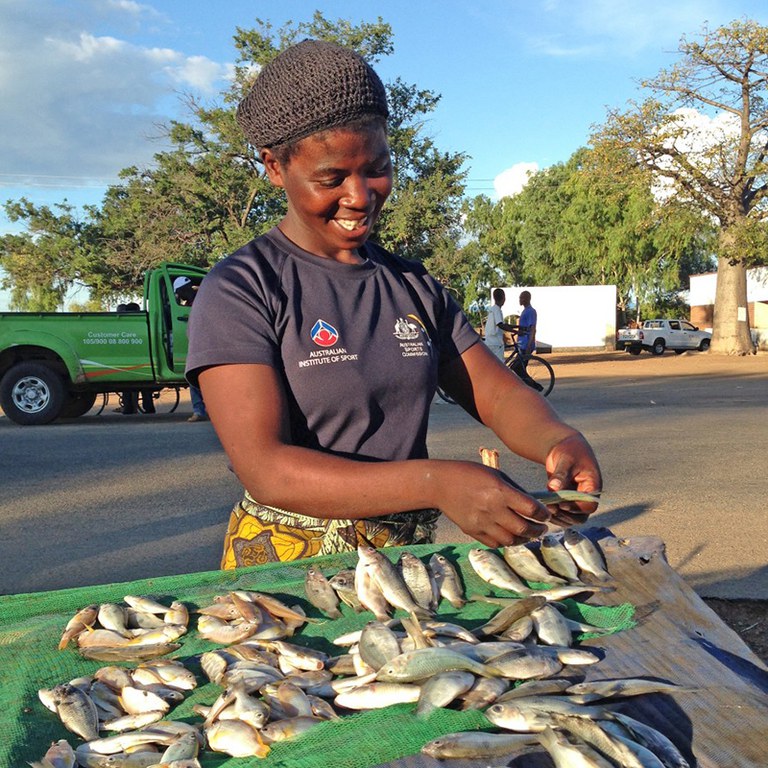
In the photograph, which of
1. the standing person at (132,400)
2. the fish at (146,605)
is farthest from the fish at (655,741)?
the standing person at (132,400)

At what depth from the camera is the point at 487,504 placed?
180 centimetres

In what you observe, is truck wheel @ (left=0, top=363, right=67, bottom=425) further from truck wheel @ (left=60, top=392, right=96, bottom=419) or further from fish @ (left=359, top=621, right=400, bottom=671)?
fish @ (left=359, top=621, right=400, bottom=671)

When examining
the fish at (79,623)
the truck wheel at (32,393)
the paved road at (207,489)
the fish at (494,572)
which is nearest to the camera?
the fish at (79,623)

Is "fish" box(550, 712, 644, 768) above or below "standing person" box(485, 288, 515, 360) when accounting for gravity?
below

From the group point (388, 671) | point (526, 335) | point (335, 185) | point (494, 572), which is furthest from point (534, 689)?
point (526, 335)

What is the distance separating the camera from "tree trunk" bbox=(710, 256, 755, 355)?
34062 millimetres

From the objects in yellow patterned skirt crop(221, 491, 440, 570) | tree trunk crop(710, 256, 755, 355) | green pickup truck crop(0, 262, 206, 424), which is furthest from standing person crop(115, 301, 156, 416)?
tree trunk crop(710, 256, 755, 355)

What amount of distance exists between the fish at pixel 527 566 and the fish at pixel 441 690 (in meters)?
0.67

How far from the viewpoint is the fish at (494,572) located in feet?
7.68

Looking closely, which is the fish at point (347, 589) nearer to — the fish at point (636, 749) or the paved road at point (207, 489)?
A: the fish at point (636, 749)

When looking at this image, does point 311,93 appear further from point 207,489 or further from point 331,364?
point 207,489

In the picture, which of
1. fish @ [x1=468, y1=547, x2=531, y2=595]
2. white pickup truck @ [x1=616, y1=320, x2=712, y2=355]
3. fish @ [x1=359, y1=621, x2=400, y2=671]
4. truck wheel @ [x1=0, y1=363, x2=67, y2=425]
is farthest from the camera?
white pickup truck @ [x1=616, y1=320, x2=712, y2=355]

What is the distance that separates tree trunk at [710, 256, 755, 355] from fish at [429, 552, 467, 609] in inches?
1346

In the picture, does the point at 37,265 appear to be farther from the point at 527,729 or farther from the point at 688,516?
the point at 527,729
